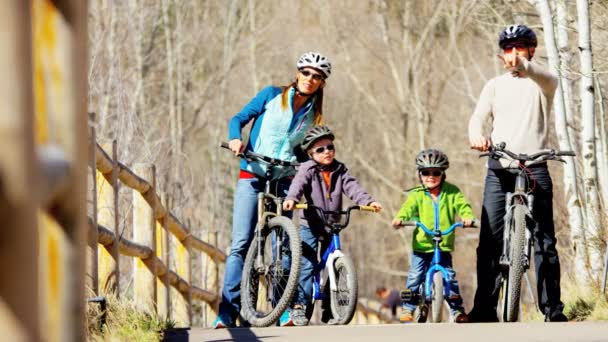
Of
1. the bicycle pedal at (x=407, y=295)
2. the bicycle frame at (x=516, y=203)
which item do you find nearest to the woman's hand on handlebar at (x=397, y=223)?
the bicycle pedal at (x=407, y=295)

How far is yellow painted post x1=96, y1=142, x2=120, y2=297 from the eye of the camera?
28.0 ft

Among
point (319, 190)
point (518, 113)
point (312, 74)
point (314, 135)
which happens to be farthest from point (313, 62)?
point (518, 113)

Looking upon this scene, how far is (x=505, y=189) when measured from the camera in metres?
9.52

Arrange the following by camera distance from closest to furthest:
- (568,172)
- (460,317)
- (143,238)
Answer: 1. (460,317)
2. (143,238)
3. (568,172)

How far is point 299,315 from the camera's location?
9445 mm

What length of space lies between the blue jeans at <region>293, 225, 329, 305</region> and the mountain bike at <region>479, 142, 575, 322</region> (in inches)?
49.9

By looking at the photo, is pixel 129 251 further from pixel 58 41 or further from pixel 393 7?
pixel 393 7

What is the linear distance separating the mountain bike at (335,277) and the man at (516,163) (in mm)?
836

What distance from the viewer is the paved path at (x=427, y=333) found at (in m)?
7.59

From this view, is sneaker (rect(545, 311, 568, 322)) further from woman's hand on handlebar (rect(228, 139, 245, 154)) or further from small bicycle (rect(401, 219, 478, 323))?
woman's hand on handlebar (rect(228, 139, 245, 154))

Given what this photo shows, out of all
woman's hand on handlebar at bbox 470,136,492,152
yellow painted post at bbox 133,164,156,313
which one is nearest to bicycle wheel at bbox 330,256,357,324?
woman's hand on handlebar at bbox 470,136,492,152

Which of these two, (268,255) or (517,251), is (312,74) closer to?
(268,255)

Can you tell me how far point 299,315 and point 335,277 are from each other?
0.37 meters

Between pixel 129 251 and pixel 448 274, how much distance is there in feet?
7.49
